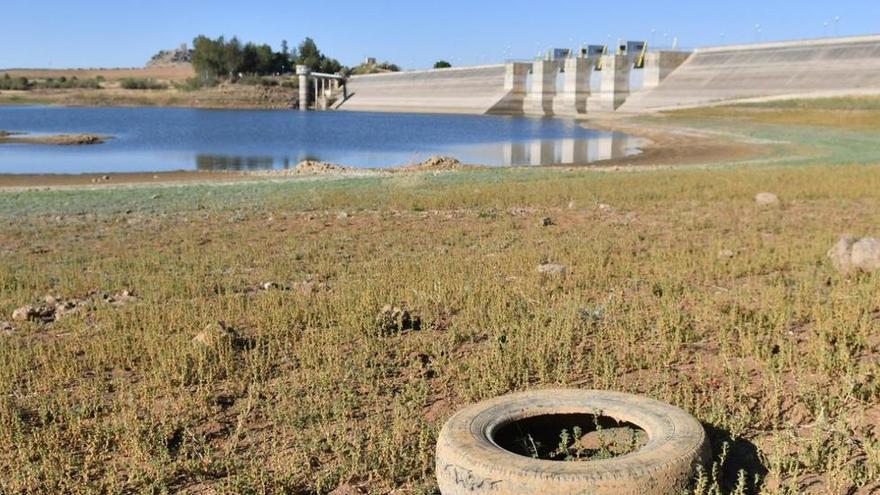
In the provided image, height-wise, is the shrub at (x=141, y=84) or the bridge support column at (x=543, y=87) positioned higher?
the shrub at (x=141, y=84)

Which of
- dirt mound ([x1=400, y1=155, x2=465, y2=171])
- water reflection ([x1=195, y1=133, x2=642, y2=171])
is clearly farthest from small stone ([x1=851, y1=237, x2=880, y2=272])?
water reflection ([x1=195, y1=133, x2=642, y2=171])

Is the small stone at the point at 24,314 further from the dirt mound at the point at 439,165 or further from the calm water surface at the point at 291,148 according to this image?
the calm water surface at the point at 291,148

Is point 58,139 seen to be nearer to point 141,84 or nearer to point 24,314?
point 24,314

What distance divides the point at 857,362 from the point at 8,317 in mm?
8976

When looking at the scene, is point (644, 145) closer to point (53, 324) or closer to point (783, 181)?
point (783, 181)

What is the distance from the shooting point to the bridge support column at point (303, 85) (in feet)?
538

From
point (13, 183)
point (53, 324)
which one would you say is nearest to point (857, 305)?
point (53, 324)

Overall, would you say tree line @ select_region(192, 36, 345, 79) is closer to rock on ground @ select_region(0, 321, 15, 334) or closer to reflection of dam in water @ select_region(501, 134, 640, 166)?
reflection of dam in water @ select_region(501, 134, 640, 166)

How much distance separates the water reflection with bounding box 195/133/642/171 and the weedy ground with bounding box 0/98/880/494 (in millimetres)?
27333

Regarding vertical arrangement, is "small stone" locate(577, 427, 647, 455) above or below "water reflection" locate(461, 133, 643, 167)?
below

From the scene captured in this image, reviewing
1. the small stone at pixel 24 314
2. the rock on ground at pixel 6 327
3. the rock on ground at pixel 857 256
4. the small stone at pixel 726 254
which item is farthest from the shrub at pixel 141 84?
the rock on ground at pixel 857 256

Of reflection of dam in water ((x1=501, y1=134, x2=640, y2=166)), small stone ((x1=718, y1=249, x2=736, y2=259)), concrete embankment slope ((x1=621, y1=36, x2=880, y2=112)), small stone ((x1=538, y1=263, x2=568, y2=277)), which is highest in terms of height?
concrete embankment slope ((x1=621, y1=36, x2=880, y2=112))

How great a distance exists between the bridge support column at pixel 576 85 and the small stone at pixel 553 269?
106 meters

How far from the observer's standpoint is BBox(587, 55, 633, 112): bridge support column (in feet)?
353
